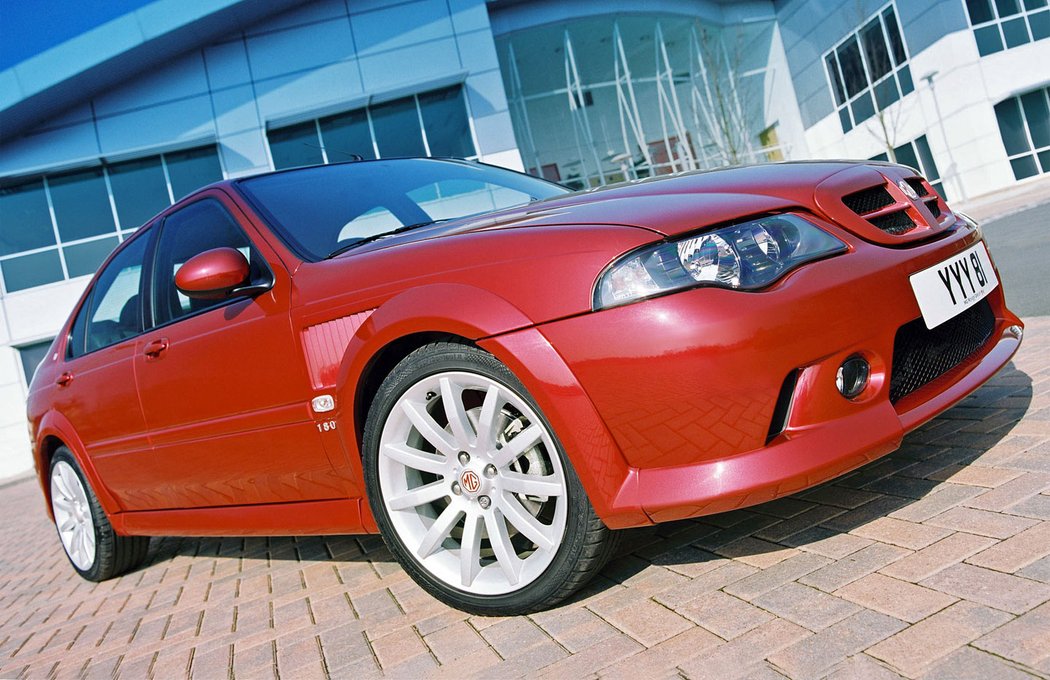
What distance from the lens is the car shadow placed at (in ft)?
8.03

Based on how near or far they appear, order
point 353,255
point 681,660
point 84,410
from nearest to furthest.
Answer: point 681,660 < point 353,255 < point 84,410

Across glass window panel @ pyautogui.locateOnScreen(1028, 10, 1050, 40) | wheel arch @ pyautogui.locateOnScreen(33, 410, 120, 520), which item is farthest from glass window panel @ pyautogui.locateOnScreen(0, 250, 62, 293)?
glass window panel @ pyautogui.locateOnScreen(1028, 10, 1050, 40)

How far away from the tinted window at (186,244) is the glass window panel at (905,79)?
77.5 feet

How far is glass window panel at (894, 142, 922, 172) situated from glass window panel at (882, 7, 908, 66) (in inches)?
93.1

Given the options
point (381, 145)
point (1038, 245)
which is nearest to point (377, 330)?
point (1038, 245)

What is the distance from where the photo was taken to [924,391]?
2.35 meters

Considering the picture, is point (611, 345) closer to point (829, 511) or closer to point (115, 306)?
point (829, 511)

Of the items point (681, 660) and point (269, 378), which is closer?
point (681, 660)

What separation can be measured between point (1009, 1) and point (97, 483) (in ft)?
80.8

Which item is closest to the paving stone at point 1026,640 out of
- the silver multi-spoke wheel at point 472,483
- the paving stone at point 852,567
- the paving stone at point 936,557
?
the paving stone at point 936,557

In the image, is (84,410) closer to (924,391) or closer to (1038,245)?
(924,391)

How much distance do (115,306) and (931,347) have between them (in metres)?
3.49

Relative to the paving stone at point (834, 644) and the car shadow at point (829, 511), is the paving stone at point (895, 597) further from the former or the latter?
the car shadow at point (829, 511)

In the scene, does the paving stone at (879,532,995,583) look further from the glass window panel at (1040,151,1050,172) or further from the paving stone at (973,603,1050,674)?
the glass window panel at (1040,151,1050,172)
